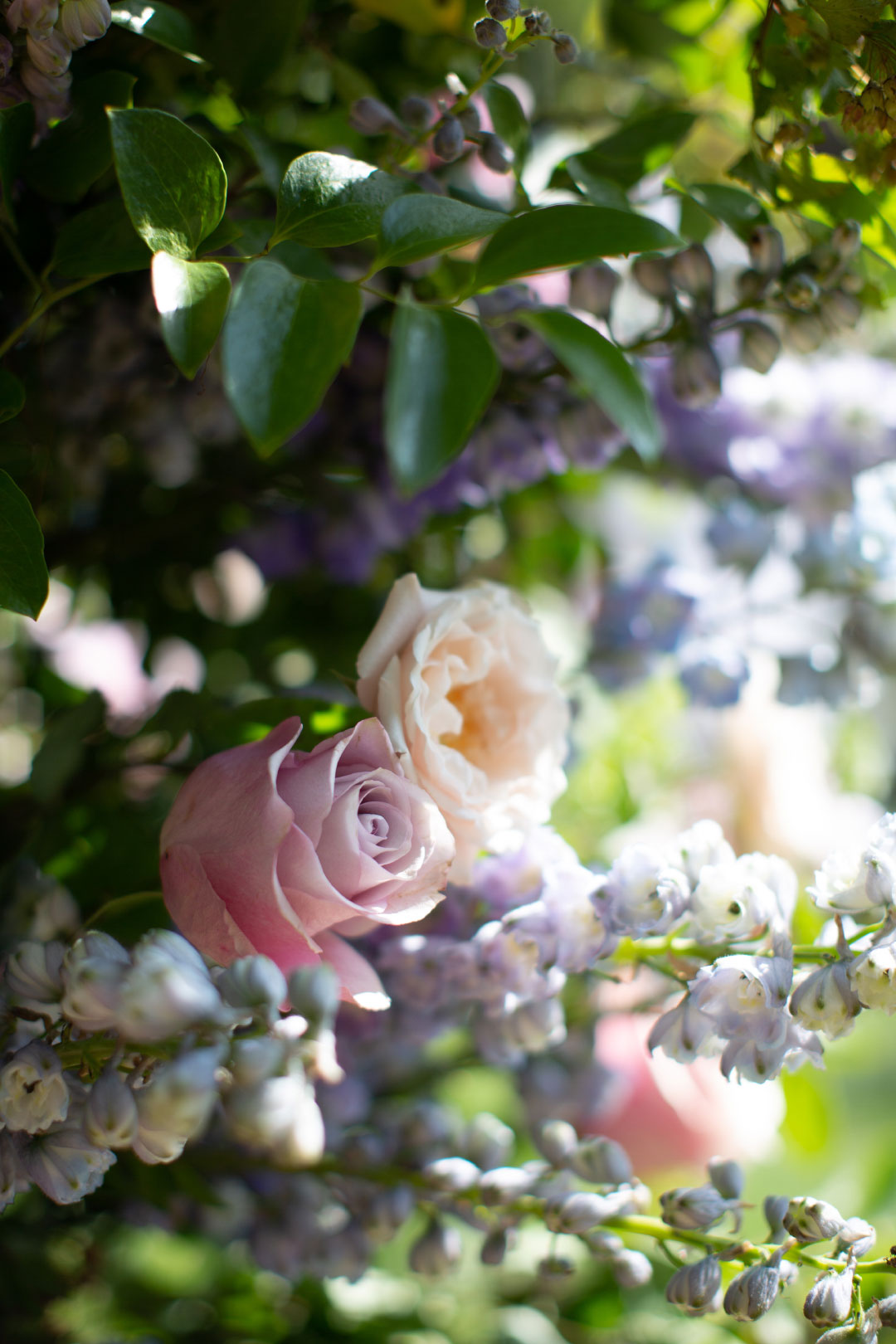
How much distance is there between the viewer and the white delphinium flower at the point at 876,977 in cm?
27

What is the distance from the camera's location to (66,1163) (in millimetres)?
267

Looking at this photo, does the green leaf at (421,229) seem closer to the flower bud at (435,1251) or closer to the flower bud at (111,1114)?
the flower bud at (111,1114)

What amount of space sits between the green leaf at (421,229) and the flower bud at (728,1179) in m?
0.30

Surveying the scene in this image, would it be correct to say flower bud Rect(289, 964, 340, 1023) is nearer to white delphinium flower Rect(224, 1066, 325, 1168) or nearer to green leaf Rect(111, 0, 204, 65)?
white delphinium flower Rect(224, 1066, 325, 1168)

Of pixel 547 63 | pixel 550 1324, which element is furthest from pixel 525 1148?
pixel 547 63

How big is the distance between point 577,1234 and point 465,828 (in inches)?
5.7

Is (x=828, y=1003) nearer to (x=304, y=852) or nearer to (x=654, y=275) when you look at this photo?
(x=304, y=852)

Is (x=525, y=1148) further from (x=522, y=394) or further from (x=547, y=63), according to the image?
(x=547, y=63)

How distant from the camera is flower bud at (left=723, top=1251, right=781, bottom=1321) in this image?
0.91 feet

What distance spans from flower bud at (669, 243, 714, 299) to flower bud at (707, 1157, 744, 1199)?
0.31m

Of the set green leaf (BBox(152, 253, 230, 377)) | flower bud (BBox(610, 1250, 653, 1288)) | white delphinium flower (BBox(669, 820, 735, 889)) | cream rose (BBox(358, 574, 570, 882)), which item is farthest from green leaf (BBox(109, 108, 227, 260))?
flower bud (BBox(610, 1250, 653, 1288))

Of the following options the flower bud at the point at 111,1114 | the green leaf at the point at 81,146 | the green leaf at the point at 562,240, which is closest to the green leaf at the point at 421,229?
the green leaf at the point at 562,240

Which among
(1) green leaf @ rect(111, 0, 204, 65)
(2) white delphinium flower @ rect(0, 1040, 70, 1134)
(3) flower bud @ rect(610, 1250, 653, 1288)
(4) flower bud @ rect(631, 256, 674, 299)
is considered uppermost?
(1) green leaf @ rect(111, 0, 204, 65)

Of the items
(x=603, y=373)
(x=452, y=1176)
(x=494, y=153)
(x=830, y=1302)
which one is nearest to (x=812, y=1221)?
(x=830, y=1302)
